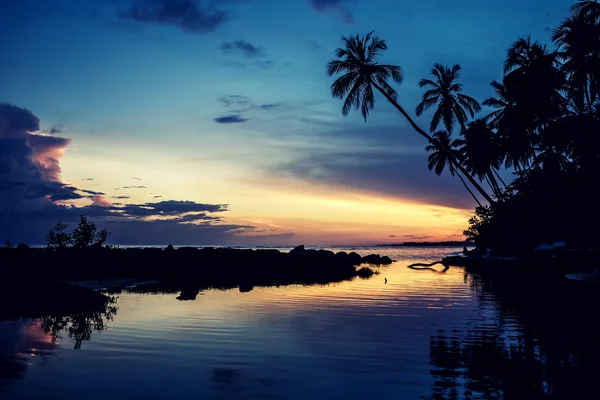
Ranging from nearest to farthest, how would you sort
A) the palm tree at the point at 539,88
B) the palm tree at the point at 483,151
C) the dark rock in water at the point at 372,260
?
the palm tree at the point at 539,88
the palm tree at the point at 483,151
the dark rock in water at the point at 372,260

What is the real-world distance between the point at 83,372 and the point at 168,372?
4.74 feet

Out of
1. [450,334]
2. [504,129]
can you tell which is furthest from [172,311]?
[504,129]

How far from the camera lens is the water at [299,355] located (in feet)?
25.8

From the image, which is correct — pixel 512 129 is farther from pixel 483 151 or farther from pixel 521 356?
pixel 521 356

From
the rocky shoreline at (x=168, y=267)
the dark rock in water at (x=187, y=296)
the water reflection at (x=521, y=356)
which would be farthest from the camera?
the rocky shoreline at (x=168, y=267)

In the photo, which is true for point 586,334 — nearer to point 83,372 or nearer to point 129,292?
point 83,372

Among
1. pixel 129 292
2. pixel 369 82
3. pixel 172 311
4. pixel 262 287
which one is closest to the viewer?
pixel 172 311

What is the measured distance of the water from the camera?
25.8 ft

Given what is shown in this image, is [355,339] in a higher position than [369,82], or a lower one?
lower

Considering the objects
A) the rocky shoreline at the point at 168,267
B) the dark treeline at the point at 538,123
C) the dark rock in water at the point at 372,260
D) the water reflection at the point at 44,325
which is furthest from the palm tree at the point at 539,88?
the water reflection at the point at 44,325

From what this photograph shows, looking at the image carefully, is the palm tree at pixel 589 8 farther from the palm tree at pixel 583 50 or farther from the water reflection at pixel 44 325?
the water reflection at pixel 44 325

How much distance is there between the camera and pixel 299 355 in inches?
414

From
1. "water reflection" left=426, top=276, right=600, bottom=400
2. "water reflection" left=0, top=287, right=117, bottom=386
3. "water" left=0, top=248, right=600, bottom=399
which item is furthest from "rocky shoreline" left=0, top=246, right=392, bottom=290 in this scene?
"water reflection" left=426, top=276, right=600, bottom=400

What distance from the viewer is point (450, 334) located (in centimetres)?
1311
